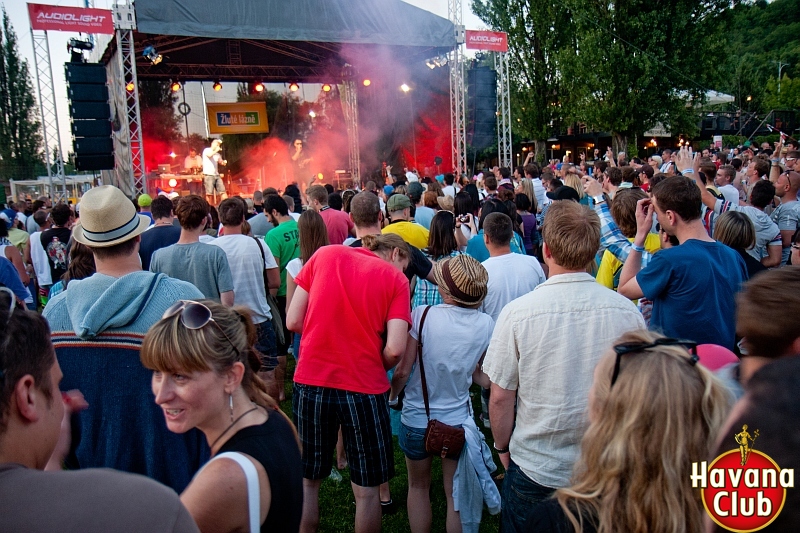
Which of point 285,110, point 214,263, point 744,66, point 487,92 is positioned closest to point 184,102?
point 285,110

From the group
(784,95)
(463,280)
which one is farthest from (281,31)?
(784,95)

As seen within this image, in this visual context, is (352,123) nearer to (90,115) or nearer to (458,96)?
(458,96)

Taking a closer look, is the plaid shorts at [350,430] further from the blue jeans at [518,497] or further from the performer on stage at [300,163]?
the performer on stage at [300,163]

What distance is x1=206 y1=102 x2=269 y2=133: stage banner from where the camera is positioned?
19.7 m

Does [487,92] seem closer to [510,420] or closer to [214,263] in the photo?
[214,263]

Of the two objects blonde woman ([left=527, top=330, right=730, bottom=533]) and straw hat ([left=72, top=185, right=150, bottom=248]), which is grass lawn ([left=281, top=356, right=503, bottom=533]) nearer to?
straw hat ([left=72, top=185, right=150, bottom=248])

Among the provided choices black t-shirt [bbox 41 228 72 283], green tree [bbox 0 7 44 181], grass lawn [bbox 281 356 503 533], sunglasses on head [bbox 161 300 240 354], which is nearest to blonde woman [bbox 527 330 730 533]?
sunglasses on head [bbox 161 300 240 354]

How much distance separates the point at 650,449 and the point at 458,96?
547 inches

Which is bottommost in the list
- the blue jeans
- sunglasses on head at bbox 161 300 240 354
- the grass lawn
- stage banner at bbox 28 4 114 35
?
the grass lawn

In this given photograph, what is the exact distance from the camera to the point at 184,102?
20.0m

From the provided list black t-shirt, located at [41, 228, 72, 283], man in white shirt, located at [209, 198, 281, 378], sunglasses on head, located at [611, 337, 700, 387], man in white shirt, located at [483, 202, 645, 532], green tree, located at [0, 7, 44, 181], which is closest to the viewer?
sunglasses on head, located at [611, 337, 700, 387]

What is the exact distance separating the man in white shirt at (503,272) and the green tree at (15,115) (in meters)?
45.3

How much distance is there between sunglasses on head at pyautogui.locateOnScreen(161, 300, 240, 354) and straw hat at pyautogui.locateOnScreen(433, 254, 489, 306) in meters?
1.43

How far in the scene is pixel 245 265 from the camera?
4.26 meters
